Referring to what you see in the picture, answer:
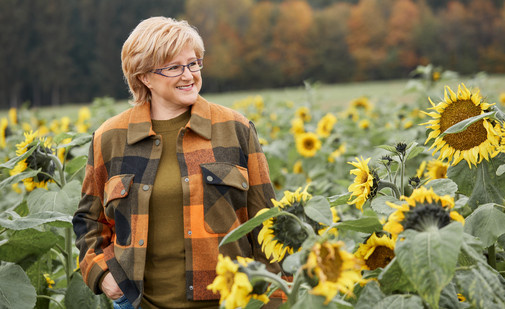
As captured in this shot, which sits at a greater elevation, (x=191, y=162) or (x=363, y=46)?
(x=191, y=162)

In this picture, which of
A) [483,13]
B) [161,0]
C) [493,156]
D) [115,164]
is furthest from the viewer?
[161,0]

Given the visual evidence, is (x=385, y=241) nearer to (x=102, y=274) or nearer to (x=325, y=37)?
(x=102, y=274)

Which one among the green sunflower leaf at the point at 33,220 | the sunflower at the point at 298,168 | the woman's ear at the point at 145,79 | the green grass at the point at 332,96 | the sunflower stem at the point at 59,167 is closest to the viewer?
the green sunflower leaf at the point at 33,220

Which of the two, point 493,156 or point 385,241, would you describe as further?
point 493,156

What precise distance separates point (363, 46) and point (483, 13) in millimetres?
9554

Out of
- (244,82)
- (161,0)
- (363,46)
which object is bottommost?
(244,82)

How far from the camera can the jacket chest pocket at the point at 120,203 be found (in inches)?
78.0

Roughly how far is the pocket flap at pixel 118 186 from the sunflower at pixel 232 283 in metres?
0.91

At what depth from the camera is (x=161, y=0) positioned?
158 feet

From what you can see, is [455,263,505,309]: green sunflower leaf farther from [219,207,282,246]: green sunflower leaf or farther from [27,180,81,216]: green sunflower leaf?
[27,180,81,216]: green sunflower leaf

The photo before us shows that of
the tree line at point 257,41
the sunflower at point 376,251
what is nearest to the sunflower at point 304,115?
the sunflower at point 376,251

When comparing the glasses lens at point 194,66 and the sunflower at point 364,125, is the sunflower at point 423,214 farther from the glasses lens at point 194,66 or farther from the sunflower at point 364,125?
the sunflower at point 364,125

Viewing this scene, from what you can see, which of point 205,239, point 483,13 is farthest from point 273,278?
point 483,13

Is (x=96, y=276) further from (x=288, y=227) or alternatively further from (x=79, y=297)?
(x=288, y=227)
